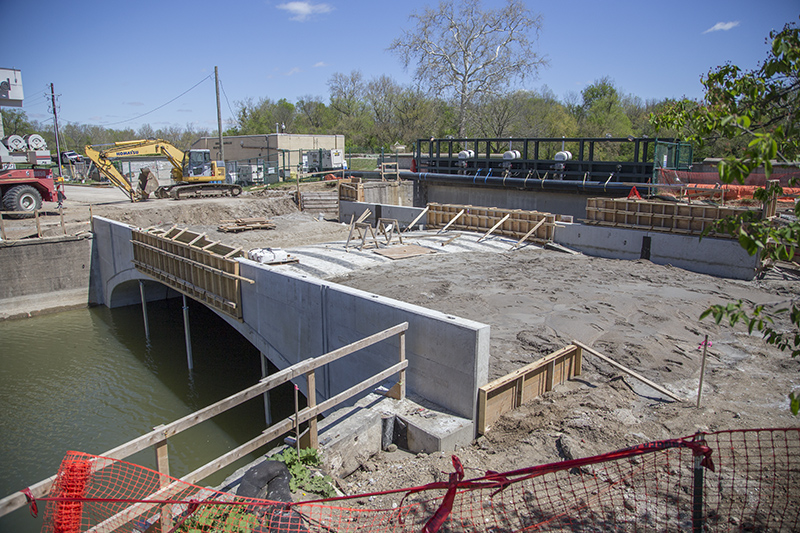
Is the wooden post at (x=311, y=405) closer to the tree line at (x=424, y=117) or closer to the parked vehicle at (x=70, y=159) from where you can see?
the tree line at (x=424, y=117)

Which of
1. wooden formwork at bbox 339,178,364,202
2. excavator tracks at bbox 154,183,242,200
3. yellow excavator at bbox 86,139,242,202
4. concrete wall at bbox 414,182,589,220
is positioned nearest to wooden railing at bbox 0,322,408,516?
concrete wall at bbox 414,182,589,220

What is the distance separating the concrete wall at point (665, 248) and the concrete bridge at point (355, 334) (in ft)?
31.4

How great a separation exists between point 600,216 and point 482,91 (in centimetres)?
2791

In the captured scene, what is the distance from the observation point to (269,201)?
30484 mm

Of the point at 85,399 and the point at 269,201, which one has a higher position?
the point at 269,201

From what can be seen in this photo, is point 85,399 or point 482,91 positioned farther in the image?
point 482,91

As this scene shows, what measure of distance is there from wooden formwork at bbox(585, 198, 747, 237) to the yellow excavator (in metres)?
24.4

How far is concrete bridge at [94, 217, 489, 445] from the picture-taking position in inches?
277

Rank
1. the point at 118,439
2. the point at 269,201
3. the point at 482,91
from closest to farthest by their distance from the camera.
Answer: the point at 118,439
the point at 269,201
the point at 482,91

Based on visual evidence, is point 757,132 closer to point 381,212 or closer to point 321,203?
point 381,212

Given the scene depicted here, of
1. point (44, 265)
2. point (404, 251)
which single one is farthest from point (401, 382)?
point (44, 265)

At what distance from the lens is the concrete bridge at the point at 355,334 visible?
7039 mm

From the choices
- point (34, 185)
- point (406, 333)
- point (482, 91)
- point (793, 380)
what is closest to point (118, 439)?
point (406, 333)

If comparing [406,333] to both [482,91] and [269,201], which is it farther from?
[482,91]
